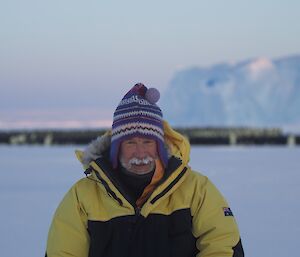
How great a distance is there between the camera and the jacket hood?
8.84ft

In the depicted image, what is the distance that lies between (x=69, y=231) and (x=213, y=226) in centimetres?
53

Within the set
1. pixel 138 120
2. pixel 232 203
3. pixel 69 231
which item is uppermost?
pixel 138 120

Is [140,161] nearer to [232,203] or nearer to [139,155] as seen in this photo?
→ [139,155]

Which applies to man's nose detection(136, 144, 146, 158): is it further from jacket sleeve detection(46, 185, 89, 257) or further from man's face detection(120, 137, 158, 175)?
jacket sleeve detection(46, 185, 89, 257)

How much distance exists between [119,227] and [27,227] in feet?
12.1

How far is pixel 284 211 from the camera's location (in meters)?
7.12

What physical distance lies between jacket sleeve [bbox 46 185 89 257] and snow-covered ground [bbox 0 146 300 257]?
2.29 meters

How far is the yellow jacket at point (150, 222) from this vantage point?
8.42 ft

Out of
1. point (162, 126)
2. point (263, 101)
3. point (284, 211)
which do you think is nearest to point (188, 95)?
point (263, 101)

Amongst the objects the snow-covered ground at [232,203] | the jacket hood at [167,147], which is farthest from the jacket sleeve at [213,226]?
the snow-covered ground at [232,203]

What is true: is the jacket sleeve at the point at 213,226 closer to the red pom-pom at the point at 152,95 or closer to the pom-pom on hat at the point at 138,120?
the pom-pom on hat at the point at 138,120

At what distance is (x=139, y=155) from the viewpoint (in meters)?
2.63

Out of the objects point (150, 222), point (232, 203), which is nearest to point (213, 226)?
point (150, 222)

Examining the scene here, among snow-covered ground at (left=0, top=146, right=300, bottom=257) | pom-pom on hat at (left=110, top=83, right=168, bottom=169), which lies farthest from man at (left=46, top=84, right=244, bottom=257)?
snow-covered ground at (left=0, top=146, right=300, bottom=257)
